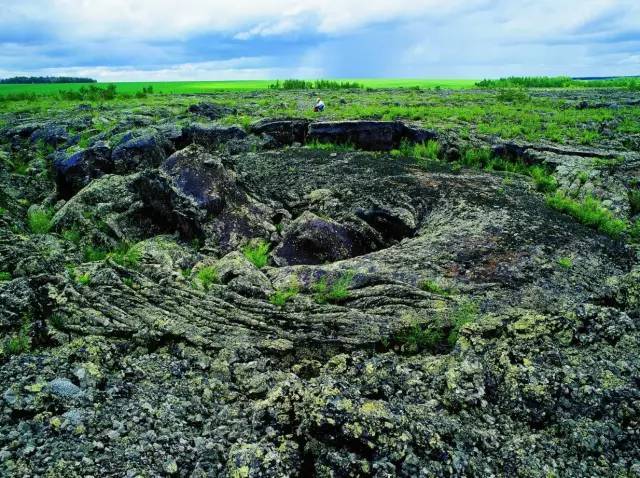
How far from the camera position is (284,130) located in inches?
1040

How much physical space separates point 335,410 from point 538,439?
3.17 meters

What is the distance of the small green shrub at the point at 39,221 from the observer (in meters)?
14.8

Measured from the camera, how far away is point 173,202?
15250 millimetres

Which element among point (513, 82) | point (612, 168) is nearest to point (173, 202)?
point (612, 168)

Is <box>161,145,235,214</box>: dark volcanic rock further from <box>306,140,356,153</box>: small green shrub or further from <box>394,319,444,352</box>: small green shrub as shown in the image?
<box>394,319,444,352</box>: small green shrub

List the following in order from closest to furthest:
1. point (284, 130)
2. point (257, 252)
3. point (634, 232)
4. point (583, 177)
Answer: point (257, 252), point (634, 232), point (583, 177), point (284, 130)

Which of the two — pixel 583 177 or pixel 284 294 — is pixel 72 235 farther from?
pixel 583 177

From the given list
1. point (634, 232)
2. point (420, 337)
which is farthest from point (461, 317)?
point (634, 232)

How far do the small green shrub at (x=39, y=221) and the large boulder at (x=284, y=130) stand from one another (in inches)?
519

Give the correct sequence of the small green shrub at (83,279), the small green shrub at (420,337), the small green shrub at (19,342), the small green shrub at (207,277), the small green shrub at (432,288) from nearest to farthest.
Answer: the small green shrub at (19,342) → the small green shrub at (420,337) → the small green shrub at (83,279) → the small green shrub at (432,288) → the small green shrub at (207,277)

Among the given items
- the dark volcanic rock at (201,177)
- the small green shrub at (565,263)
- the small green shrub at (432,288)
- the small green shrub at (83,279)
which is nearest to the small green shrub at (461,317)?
the small green shrub at (432,288)

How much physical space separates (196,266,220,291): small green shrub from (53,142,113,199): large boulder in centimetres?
1156

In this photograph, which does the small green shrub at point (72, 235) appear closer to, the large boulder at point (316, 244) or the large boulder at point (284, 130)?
the large boulder at point (316, 244)

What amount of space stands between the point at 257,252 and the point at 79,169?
11974mm
